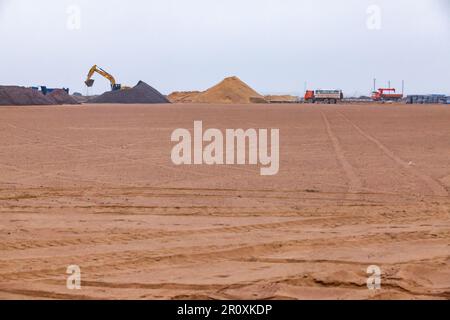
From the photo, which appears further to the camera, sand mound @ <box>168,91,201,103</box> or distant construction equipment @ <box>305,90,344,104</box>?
sand mound @ <box>168,91,201,103</box>

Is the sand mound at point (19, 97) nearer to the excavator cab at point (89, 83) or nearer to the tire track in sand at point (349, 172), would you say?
the excavator cab at point (89, 83)

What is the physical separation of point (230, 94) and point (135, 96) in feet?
82.3

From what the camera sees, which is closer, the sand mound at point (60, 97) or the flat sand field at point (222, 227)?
the flat sand field at point (222, 227)

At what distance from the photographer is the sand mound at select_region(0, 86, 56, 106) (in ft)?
169

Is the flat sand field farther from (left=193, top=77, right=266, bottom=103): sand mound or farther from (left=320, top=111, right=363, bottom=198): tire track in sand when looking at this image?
(left=193, top=77, right=266, bottom=103): sand mound

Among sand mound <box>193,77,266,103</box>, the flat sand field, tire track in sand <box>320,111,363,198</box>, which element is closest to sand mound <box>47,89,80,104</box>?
sand mound <box>193,77,266,103</box>

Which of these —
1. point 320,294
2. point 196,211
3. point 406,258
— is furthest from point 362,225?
point 320,294

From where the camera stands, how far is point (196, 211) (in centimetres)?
834

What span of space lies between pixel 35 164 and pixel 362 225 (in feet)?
24.6

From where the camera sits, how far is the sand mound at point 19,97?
169 ft

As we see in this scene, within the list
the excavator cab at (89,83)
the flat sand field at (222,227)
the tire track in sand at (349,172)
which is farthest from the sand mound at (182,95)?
the flat sand field at (222,227)

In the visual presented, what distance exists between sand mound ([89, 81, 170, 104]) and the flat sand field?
194 ft

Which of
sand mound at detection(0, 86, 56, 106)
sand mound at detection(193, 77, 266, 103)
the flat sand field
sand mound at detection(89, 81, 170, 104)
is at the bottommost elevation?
the flat sand field

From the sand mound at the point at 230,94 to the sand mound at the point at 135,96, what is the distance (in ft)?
48.4
